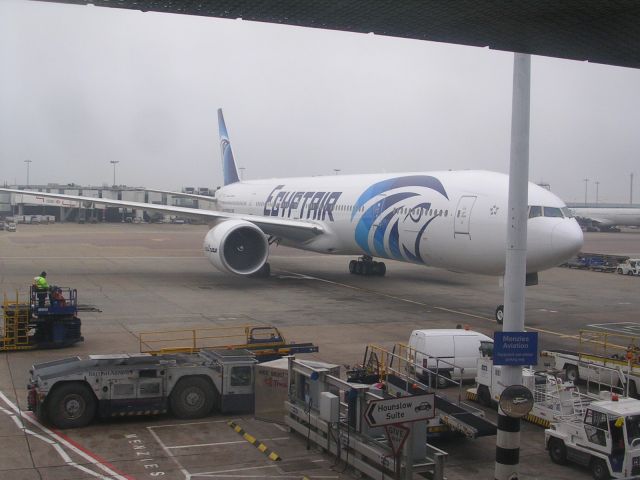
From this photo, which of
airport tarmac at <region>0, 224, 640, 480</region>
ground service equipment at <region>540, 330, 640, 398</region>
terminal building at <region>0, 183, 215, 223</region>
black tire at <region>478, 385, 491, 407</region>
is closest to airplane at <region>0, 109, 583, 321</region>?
airport tarmac at <region>0, 224, 640, 480</region>

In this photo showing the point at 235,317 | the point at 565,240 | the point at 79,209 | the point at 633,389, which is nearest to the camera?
the point at 633,389

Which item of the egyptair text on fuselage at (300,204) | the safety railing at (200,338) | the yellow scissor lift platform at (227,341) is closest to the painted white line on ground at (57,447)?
the yellow scissor lift platform at (227,341)

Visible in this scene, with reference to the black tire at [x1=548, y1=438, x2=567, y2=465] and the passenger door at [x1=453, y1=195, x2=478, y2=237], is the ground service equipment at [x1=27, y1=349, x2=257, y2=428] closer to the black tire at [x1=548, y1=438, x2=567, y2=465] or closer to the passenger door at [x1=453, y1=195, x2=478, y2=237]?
the black tire at [x1=548, y1=438, x2=567, y2=465]

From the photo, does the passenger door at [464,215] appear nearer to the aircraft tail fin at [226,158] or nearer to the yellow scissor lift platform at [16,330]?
the yellow scissor lift platform at [16,330]

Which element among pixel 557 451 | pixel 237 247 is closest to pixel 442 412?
pixel 557 451

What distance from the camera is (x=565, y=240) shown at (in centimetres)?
2167

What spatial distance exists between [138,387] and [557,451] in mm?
7275

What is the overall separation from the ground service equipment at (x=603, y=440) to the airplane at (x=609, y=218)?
310 feet

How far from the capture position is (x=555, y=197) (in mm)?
23422

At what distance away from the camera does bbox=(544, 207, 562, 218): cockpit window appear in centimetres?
2247

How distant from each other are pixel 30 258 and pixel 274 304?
2167 centimetres

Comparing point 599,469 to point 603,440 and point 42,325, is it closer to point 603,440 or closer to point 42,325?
point 603,440

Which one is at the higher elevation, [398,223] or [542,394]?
[398,223]

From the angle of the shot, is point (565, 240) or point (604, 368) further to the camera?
point (565, 240)
